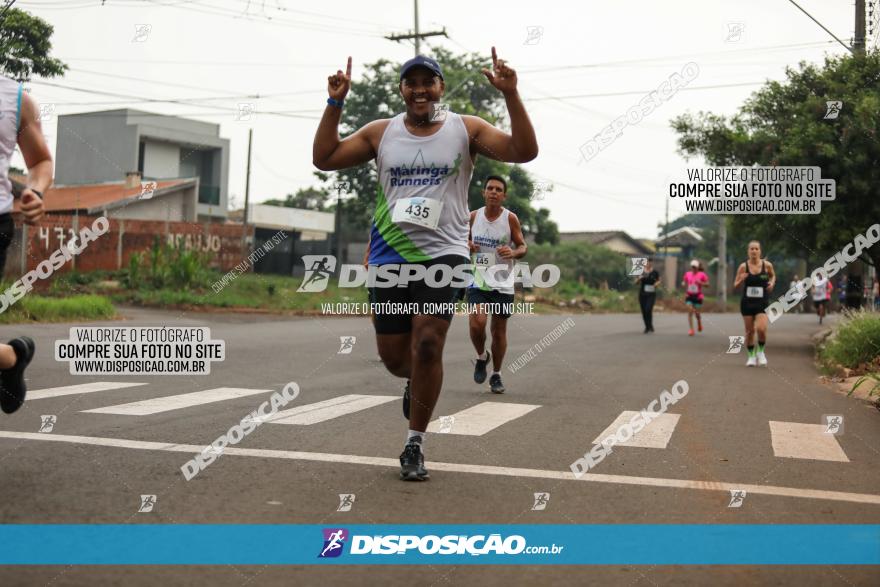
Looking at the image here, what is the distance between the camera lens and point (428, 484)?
5.18 meters

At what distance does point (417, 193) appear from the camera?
5500 millimetres

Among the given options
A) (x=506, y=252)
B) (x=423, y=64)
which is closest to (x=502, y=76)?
(x=423, y=64)

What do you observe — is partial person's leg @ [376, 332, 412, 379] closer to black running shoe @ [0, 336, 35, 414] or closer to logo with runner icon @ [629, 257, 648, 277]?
black running shoe @ [0, 336, 35, 414]

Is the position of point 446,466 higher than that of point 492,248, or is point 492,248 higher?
point 492,248

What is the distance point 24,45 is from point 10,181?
24212 millimetres

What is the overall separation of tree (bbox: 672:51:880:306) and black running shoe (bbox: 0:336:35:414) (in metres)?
15.9

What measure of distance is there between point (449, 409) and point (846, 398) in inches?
191

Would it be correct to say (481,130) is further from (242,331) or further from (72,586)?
(242,331)

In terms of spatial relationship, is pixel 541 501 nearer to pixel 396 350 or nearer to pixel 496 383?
pixel 396 350

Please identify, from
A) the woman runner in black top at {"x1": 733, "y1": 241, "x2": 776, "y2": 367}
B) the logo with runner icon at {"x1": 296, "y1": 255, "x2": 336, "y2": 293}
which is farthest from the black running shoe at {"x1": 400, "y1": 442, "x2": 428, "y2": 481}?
the logo with runner icon at {"x1": 296, "y1": 255, "x2": 336, "y2": 293}

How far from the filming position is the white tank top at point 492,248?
9805mm

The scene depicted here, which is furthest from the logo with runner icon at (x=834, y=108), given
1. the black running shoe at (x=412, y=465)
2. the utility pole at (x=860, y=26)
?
the black running shoe at (x=412, y=465)

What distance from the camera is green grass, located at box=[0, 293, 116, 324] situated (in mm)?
17547

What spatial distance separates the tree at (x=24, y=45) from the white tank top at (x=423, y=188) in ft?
75.8
